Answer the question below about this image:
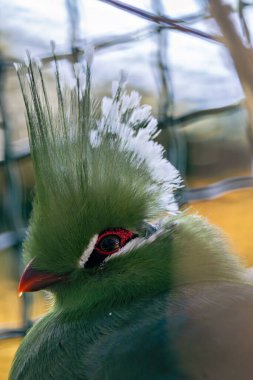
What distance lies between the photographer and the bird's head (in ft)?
3.05

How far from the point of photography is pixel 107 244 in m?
0.94

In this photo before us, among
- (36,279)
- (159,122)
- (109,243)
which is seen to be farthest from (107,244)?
(159,122)

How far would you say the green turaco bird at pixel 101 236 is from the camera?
89 cm

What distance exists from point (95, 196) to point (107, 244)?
0.07 meters

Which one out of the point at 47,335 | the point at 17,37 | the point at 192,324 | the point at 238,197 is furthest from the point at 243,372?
the point at 238,197

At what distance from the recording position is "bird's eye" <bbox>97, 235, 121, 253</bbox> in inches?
37.1

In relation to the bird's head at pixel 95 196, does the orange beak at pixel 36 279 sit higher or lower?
lower

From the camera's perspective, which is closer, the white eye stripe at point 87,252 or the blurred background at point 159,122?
the white eye stripe at point 87,252

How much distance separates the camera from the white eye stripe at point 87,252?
36.8 inches

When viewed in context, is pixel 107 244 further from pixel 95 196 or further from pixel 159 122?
pixel 159 122

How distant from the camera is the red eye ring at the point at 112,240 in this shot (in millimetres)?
941

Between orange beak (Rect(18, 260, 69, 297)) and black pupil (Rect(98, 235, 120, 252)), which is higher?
black pupil (Rect(98, 235, 120, 252))

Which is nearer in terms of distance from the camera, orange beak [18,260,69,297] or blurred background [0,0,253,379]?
orange beak [18,260,69,297]

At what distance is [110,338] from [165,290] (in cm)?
11
